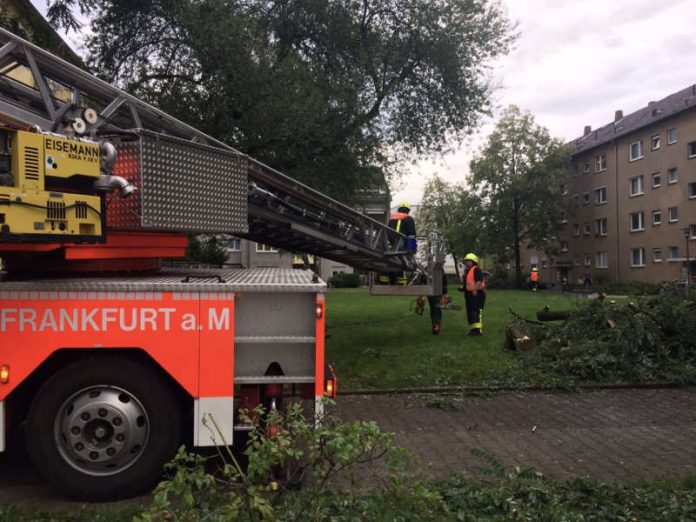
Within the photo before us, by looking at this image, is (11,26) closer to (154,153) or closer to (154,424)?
(154,153)

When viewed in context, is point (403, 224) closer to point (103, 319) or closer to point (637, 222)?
point (103, 319)

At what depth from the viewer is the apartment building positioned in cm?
4025

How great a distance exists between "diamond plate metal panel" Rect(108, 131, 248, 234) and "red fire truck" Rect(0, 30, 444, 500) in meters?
0.02

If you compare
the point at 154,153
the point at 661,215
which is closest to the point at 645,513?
the point at 154,153

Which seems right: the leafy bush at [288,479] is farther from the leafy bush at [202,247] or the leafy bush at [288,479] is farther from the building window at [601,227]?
the building window at [601,227]

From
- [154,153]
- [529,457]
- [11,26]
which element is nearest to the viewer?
[154,153]

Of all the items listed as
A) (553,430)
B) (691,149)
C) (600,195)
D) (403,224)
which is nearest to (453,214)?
(600,195)

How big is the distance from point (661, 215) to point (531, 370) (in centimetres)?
3867

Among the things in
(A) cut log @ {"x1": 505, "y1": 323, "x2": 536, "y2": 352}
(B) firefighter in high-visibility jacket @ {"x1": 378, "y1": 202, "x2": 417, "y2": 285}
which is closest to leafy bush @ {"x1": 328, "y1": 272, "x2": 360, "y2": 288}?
(B) firefighter in high-visibility jacket @ {"x1": 378, "y1": 202, "x2": 417, "y2": 285}

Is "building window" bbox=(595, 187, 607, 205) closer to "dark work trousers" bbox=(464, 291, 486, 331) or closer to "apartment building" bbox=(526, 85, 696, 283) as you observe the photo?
"apartment building" bbox=(526, 85, 696, 283)

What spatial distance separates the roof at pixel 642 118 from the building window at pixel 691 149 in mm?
2276

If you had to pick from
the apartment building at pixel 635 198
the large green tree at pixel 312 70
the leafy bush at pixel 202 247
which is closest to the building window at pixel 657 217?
the apartment building at pixel 635 198

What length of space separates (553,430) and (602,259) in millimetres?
47544

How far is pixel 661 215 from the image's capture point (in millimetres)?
42344
